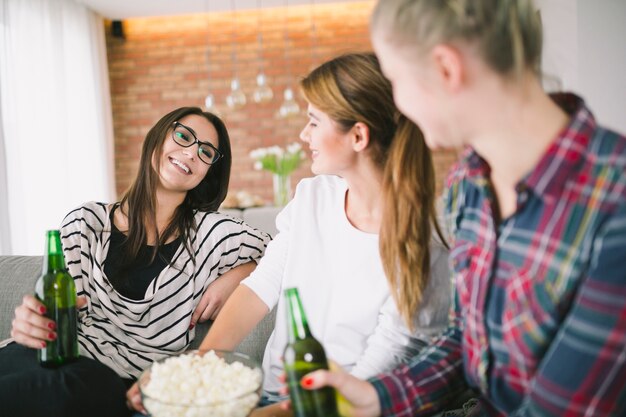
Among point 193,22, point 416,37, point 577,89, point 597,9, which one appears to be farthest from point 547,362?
point 193,22

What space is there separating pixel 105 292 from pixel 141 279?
110 millimetres

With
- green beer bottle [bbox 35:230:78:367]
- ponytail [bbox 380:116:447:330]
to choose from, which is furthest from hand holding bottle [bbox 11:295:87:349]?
ponytail [bbox 380:116:447:330]

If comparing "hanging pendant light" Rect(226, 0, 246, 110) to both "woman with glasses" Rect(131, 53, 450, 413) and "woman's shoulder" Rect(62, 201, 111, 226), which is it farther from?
"woman with glasses" Rect(131, 53, 450, 413)

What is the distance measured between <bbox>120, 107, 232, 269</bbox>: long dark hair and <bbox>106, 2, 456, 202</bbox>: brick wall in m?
4.50

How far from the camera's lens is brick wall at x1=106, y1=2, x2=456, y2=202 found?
21.2ft

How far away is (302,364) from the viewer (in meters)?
0.88

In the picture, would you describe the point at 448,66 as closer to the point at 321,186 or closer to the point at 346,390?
the point at 346,390

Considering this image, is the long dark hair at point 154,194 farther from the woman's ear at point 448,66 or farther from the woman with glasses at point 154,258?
the woman's ear at point 448,66

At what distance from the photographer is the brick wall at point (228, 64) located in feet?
21.2

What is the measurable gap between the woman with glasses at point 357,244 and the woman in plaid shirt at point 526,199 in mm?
276

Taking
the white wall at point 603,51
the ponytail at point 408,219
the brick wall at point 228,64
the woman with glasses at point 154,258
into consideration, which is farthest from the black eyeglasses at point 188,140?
the brick wall at point 228,64

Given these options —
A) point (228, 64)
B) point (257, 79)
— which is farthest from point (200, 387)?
point (228, 64)

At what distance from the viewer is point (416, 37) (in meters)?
0.79

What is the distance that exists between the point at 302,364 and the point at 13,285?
56.2 inches
